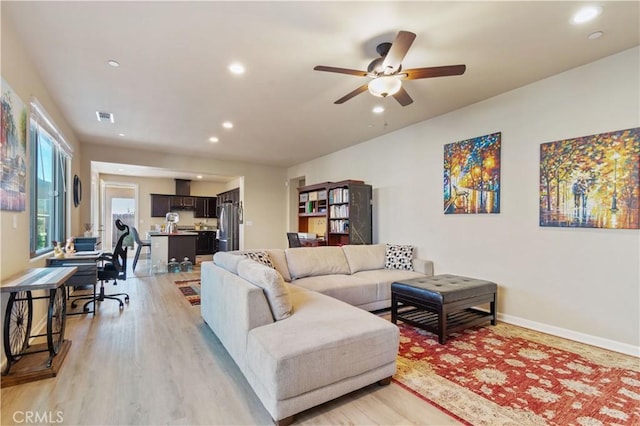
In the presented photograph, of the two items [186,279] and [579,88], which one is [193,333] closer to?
[186,279]

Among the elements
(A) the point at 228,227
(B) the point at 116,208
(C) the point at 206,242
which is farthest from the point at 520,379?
(B) the point at 116,208

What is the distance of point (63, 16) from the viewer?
88.4 inches

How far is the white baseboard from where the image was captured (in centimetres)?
273

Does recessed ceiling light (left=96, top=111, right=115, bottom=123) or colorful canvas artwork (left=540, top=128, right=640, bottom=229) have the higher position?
recessed ceiling light (left=96, top=111, right=115, bottom=123)

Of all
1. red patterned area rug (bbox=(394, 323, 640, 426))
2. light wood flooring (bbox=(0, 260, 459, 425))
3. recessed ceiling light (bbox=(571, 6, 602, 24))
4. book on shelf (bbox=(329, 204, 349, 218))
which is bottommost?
red patterned area rug (bbox=(394, 323, 640, 426))

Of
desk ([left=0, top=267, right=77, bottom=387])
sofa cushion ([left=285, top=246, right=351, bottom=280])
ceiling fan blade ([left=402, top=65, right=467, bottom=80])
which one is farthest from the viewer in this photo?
sofa cushion ([left=285, top=246, right=351, bottom=280])

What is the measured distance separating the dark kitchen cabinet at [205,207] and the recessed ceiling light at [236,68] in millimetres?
8057

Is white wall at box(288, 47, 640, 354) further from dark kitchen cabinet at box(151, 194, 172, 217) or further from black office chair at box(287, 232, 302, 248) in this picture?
dark kitchen cabinet at box(151, 194, 172, 217)

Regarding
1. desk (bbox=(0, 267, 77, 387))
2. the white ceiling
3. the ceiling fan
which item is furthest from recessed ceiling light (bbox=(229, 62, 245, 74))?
desk (bbox=(0, 267, 77, 387))

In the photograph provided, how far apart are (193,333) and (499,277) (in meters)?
3.60

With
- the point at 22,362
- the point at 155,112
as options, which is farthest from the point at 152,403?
the point at 155,112

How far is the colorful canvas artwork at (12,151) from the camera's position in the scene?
2.21m

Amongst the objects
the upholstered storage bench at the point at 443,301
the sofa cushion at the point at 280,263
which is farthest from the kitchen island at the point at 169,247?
the upholstered storage bench at the point at 443,301

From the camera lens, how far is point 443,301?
2.93 m
